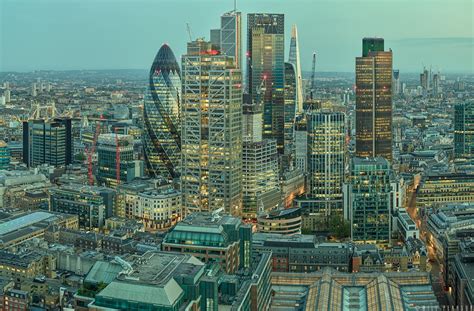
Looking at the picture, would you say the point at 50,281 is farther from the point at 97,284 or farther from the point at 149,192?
the point at 149,192

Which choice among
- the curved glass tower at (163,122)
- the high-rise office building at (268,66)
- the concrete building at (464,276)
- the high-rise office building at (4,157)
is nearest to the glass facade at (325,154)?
the curved glass tower at (163,122)

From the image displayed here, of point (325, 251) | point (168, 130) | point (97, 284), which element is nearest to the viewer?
point (97, 284)

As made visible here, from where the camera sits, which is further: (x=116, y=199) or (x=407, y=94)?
(x=407, y=94)

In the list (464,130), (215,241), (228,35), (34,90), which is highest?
(228,35)

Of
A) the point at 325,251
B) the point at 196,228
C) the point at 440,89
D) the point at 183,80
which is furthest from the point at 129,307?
the point at 440,89

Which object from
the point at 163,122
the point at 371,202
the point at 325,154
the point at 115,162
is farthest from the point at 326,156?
the point at 115,162

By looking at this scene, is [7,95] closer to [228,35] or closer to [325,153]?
[228,35]

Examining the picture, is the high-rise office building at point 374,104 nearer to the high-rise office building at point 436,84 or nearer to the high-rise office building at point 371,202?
the high-rise office building at point 371,202
